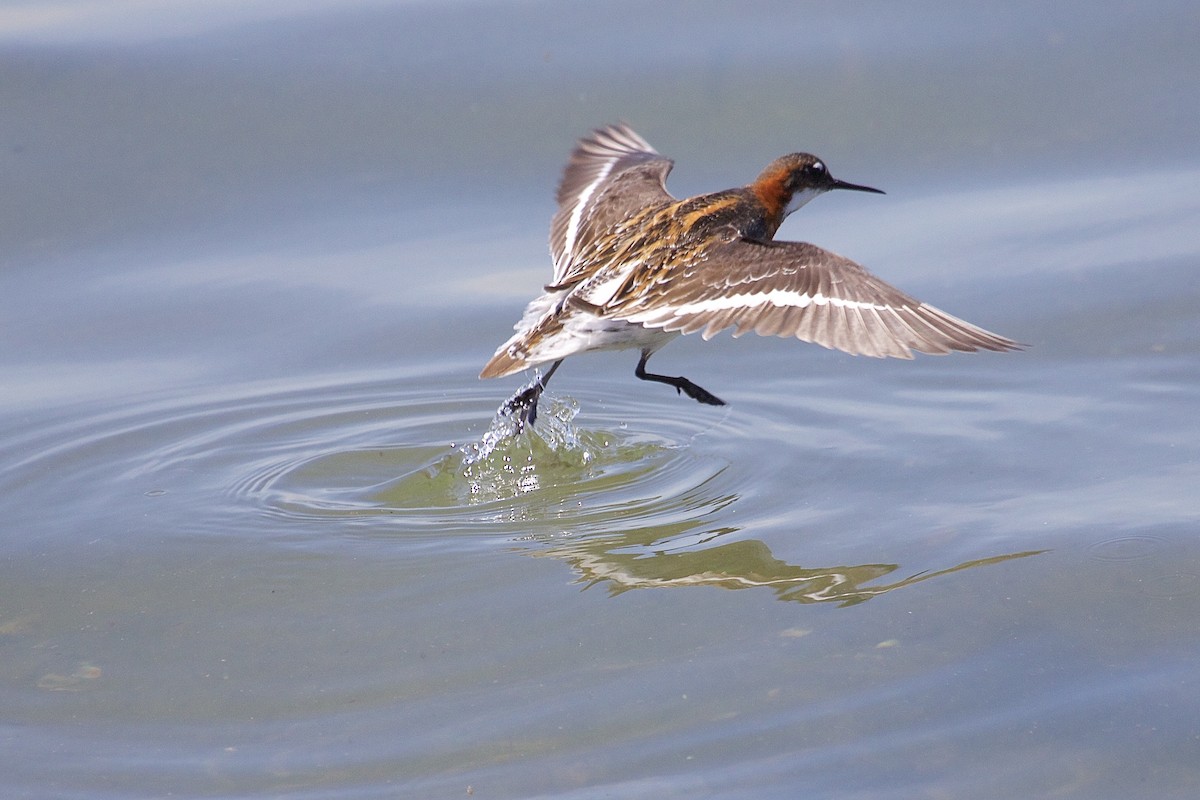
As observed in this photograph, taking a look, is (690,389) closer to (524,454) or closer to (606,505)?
(524,454)

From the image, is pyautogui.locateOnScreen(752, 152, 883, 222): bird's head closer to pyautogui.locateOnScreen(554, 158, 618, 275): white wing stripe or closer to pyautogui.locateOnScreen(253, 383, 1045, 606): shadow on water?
pyautogui.locateOnScreen(554, 158, 618, 275): white wing stripe

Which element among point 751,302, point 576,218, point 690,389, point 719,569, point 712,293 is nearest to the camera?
point 719,569

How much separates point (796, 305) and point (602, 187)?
2315 mm

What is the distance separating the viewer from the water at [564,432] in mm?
4762

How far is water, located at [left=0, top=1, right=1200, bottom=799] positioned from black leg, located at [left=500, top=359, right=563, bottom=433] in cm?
9

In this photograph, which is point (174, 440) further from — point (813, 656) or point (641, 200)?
point (813, 656)

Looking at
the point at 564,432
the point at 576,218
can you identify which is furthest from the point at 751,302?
the point at 576,218

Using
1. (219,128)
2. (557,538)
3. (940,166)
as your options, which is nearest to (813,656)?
(557,538)

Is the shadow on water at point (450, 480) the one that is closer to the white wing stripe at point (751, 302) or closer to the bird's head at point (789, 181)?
the white wing stripe at point (751, 302)

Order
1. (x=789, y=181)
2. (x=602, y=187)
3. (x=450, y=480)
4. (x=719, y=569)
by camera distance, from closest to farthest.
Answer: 1. (x=719, y=569)
2. (x=450, y=480)
3. (x=789, y=181)
4. (x=602, y=187)

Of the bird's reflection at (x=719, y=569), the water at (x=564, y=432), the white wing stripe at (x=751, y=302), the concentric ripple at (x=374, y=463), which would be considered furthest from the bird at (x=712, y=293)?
the bird's reflection at (x=719, y=569)

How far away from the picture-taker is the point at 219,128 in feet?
32.8

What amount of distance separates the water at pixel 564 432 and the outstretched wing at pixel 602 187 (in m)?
0.49

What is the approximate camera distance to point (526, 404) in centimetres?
727
